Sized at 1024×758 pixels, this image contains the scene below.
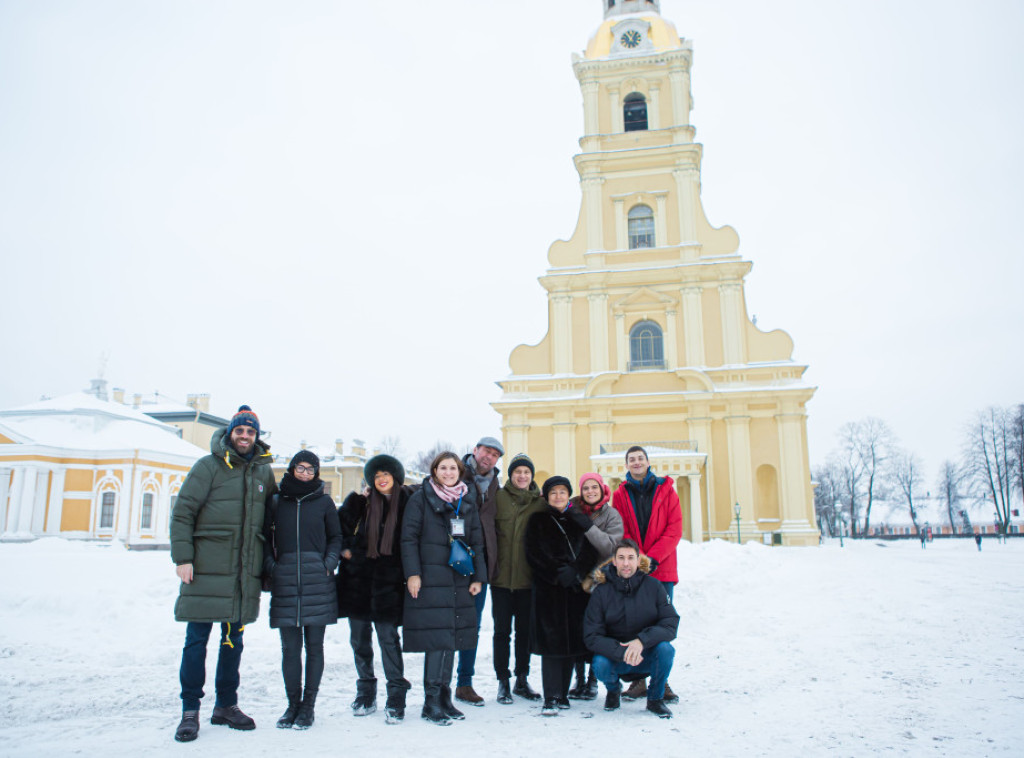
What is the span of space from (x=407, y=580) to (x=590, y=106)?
2883 centimetres

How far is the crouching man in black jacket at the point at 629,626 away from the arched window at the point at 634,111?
92.7 ft

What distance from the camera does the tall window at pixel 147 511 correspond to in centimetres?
2570

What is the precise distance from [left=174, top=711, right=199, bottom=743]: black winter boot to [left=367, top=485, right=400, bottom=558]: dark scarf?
1.44 meters

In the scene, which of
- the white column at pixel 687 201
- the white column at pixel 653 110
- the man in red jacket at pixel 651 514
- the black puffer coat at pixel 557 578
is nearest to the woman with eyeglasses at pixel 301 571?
the black puffer coat at pixel 557 578

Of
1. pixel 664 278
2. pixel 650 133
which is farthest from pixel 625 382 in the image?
pixel 650 133

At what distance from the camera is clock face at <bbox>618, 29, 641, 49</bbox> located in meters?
31.1

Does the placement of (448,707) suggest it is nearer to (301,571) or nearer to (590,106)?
(301,571)

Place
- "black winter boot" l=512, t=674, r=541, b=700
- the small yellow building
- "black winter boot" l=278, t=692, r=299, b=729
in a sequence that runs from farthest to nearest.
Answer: the small yellow building < "black winter boot" l=512, t=674, r=541, b=700 < "black winter boot" l=278, t=692, r=299, b=729

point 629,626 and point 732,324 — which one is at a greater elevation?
point 732,324

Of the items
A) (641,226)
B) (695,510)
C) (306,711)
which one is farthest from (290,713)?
(641,226)

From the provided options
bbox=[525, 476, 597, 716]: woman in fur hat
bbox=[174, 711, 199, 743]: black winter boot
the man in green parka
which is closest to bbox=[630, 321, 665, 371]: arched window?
bbox=[525, 476, 597, 716]: woman in fur hat

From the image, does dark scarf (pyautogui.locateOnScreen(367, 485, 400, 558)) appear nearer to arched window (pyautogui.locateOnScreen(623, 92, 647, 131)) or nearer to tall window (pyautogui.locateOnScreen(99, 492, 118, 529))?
tall window (pyautogui.locateOnScreen(99, 492, 118, 529))

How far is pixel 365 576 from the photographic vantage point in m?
5.14

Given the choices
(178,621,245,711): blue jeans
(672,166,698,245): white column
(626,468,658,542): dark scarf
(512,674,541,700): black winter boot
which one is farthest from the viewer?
(672,166,698,245): white column
